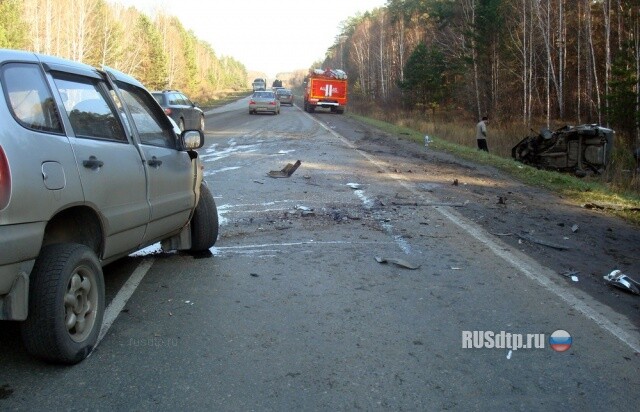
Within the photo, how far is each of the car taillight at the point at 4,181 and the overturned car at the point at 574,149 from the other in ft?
55.3

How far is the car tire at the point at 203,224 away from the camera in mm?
6144

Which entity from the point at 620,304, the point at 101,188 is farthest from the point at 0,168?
the point at 620,304

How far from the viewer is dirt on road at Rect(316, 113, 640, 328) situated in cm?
605

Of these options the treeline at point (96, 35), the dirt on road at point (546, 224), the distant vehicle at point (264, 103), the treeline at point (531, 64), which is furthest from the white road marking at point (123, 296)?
the distant vehicle at point (264, 103)

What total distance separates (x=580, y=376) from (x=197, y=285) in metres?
3.16

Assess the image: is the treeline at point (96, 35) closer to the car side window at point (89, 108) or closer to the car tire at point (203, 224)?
the car tire at point (203, 224)

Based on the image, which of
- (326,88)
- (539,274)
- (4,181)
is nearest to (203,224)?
(4,181)

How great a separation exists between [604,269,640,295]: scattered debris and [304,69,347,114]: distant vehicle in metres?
39.7

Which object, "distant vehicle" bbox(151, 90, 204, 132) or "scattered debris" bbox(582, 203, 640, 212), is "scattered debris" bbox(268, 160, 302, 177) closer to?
"scattered debris" bbox(582, 203, 640, 212)

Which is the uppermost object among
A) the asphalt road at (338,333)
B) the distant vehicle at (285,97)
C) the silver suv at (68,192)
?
the distant vehicle at (285,97)

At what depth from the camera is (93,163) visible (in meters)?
4.04

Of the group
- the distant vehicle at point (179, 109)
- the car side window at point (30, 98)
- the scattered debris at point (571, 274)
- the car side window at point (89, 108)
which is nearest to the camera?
the car side window at point (30, 98)

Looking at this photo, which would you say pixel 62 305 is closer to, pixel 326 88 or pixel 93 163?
pixel 93 163

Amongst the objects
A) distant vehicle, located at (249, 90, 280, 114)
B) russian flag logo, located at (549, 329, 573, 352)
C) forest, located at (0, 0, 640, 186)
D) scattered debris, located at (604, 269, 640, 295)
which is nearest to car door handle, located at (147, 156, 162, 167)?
russian flag logo, located at (549, 329, 573, 352)
